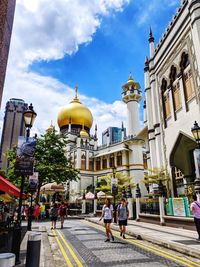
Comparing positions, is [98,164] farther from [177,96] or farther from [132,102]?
[177,96]

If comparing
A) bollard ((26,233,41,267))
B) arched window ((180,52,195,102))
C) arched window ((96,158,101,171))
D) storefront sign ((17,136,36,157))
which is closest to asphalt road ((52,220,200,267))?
bollard ((26,233,41,267))

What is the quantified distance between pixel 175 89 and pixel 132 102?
83.1ft

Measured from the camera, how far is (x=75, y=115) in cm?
5081

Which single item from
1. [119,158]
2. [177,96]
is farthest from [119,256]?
[119,158]

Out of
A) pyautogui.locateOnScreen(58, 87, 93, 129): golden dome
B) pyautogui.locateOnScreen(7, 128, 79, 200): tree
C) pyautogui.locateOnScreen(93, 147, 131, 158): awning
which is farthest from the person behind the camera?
pyautogui.locateOnScreen(58, 87, 93, 129): golden dome

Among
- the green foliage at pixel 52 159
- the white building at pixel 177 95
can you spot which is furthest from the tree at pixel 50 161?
the white building at pixel 177 95

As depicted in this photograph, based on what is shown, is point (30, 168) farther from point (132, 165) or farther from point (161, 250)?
point (132, 165)

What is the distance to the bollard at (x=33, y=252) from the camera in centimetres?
361

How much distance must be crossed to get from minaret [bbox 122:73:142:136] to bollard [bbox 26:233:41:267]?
38143 millimetres

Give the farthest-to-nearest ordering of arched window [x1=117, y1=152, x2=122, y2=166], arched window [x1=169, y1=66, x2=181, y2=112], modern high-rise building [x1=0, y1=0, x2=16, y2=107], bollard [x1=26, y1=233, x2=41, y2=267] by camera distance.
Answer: arched window [x1=117, y1=152, x2=122, y2=166] → arched window [x1=169, y1=66, x2=181, y2=112] → modern high-rise building [x1=0, y1=0, x2=16, y2=107] → bollard [x1=26, y1=233, x2=41, y2=267]

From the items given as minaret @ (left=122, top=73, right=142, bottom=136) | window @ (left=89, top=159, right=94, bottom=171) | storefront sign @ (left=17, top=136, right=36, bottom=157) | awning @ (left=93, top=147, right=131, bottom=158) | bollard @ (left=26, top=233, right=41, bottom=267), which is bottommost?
bollard @ (left=26, top=233, right=41, bottom=267)

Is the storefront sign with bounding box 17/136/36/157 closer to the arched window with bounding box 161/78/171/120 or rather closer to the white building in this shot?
the white building

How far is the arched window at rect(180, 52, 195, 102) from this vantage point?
49.6ft

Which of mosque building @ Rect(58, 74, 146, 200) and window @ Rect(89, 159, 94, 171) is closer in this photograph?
mosque building @ Rect(58, 74, 146, 200)
